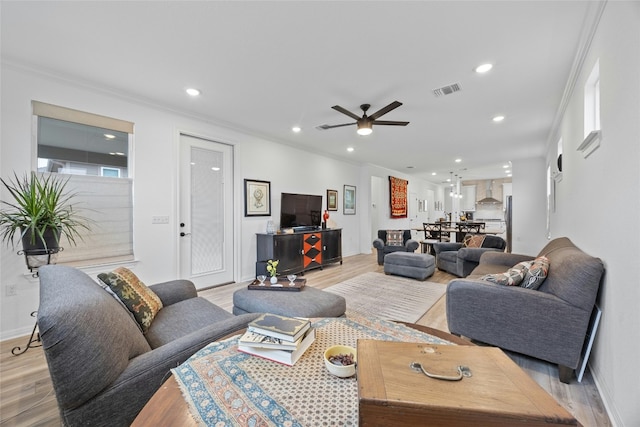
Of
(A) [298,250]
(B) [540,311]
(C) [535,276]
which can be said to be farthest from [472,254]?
(A) [298,250]

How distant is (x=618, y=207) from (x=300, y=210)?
4537 millimetres

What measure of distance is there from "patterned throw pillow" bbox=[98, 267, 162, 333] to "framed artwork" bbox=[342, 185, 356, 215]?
5539 millimetres

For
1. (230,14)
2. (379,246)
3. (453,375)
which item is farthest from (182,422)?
(379,246)

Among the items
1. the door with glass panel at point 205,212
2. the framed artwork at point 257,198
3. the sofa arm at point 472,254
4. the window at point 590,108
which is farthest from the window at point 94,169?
the sofa arm at point 472,254

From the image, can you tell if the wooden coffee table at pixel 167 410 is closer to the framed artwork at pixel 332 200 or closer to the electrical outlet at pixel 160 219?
the electrical outlet at pixel 160 219

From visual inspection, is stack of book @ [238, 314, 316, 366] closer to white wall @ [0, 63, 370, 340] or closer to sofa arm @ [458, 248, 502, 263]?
white wall @ [0, 63, 370, 340]

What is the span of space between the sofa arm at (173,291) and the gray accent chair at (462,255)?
13.7 ft

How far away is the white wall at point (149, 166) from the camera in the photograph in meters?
2.55

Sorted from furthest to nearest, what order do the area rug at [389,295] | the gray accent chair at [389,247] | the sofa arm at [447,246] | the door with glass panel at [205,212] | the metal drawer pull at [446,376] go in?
the gray accent chair at [389,247] < the sofa arm at [447,246] < the door with glass panel at [205,212] < the area rug at [389,295] < the metal drawer pull at [446,376]

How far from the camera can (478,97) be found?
10.8 ft

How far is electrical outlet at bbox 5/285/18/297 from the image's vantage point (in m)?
2.54

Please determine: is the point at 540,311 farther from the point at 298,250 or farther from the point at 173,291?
the point at 298,250

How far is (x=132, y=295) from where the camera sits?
5.58ft

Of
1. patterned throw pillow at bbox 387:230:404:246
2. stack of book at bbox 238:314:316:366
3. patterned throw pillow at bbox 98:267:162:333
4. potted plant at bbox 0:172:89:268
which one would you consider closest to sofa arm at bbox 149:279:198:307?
patterned throw pillow at bbox 98:267:162:333
